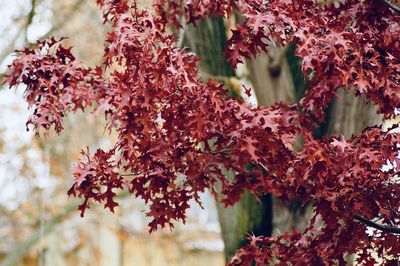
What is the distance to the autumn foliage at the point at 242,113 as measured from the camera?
2781 millimetres

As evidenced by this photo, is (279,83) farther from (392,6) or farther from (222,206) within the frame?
(392,6)

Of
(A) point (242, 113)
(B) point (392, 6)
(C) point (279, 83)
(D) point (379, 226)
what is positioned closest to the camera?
(A) point (242, 113)

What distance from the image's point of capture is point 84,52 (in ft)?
35.5

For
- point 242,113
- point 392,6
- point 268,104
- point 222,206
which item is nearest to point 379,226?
point 242,113

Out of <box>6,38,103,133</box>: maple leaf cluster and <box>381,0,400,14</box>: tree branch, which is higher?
<box>381,0,400,14</box>: tree branch

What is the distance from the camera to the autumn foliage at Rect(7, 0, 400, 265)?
2.78 m

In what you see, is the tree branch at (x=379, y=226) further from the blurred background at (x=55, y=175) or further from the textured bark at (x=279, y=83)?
the blurred background at (x=55, y=175)

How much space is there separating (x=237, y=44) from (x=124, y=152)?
643 mm

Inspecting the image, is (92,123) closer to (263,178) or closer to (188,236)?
(188,236)

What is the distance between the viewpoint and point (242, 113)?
114 inches

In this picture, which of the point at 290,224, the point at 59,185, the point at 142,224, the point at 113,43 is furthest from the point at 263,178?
the point at 142,224

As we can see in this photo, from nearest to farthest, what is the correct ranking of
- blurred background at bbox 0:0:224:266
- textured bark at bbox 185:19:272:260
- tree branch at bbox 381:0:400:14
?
tree branch at bbox 381:0:400:14 → textured bark at bbox 185:19:272:260 → blurred background at bbox 0:0:224:266

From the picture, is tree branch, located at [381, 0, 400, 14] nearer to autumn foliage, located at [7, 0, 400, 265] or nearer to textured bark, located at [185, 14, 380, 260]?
autumn foliage, located at [7, 0, 400, 265]

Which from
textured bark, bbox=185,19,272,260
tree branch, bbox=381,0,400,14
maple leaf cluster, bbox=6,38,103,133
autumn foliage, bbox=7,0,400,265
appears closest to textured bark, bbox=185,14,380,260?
textured bark, bbox=185,19,272,260
